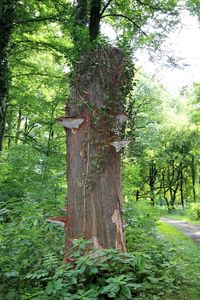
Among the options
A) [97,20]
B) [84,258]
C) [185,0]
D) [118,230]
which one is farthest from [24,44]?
[84,258]

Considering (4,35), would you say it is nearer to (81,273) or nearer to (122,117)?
(122,117)

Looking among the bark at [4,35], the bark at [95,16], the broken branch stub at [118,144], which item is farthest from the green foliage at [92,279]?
the bark at [95,16]

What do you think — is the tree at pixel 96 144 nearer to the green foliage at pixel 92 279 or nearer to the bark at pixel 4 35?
the green foliage at pixel 92 279

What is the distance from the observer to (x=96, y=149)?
4.63 m

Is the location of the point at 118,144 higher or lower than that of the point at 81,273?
higher

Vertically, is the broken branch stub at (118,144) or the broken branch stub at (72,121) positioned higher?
the broken branch stub at (72,121)

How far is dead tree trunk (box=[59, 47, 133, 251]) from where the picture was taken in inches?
178

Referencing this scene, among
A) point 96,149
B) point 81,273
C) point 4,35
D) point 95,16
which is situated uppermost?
point 95,16

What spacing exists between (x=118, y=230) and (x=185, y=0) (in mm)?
8350

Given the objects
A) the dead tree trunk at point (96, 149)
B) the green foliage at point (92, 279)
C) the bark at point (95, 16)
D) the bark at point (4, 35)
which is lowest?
the green foliage at point (92, 279)

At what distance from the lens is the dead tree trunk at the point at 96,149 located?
4.51 m

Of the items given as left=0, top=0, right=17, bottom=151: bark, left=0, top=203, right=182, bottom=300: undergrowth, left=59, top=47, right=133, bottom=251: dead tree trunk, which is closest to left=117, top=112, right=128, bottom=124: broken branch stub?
left=59, top=47, right=133, bottom=251: dead tree trunk

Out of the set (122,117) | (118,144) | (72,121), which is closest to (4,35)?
(72,121)

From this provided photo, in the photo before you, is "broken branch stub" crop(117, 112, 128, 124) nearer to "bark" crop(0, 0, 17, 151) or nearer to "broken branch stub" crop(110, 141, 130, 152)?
"broken branch stub" crop(110, 141, 130, 152)
